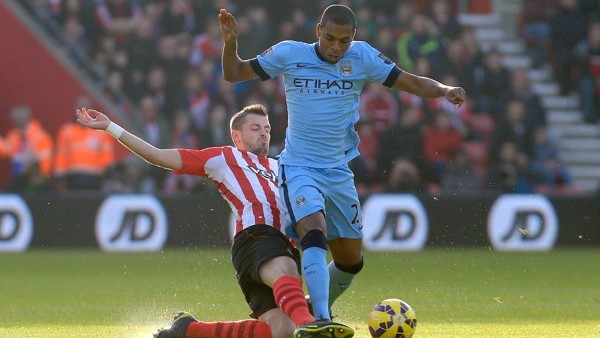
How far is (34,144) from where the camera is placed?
715 inches

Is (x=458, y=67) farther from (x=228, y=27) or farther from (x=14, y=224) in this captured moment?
(x=228, y=27)

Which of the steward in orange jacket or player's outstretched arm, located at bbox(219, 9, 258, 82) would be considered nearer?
player's outstretched arm, located at bbox(219, 9, 258, 82)

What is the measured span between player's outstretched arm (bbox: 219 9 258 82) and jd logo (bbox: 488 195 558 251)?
8.48 meters

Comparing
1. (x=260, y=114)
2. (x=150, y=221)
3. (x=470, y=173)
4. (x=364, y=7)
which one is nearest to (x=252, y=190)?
(x=260, y=114)

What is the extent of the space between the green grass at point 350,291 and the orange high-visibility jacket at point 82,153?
1694mm

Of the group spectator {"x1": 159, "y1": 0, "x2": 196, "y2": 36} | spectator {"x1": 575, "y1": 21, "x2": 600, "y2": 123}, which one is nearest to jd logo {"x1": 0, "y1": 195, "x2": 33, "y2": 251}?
spectator {"x1": 159, "y1": 0, "x2": 196, "y2": 36}

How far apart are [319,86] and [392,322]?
1.51 meters

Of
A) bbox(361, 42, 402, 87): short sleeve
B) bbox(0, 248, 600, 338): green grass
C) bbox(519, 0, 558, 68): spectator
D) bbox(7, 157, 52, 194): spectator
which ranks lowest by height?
bbox(0, 248, 600, 338): green grass

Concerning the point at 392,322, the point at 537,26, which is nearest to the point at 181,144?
the point at 537,26

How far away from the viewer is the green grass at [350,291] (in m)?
9.05

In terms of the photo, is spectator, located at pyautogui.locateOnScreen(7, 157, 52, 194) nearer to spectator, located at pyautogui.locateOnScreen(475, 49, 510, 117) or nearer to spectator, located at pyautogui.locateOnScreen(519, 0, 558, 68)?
spectator, located at pyautogui.locateOnScreen(475, 49, 510, 117)

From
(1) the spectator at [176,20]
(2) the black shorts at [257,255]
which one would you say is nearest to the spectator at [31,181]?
(1) the spectator at [176,20]

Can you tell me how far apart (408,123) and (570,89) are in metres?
3.77

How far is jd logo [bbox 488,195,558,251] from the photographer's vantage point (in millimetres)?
16016
